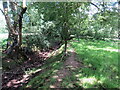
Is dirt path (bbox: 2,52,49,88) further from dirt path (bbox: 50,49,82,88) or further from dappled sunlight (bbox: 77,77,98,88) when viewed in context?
dappled sunlight (bbox: 77,77,98,88)

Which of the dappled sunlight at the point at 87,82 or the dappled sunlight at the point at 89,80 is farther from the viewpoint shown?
the dappled sunlight at the point at 89,80

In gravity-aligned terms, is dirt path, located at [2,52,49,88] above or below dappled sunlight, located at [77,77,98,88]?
below

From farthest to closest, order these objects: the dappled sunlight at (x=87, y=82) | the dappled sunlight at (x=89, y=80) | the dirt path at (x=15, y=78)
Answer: the dirt path at (x=15, y=78), the dappled sunlight at (x=89, y=80), the dappled sunlight at (x=87, y=82)

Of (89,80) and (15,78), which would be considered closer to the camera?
(89,80)

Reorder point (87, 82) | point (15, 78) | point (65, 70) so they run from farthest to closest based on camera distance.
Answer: point (15, 78)
point (65, 70)
point (87, 82)

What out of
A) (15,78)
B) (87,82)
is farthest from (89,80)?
(15,78)

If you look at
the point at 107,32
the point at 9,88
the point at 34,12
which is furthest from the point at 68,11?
the point at 34,12

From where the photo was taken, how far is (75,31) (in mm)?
3820

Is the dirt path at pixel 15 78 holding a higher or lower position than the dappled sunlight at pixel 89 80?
lower

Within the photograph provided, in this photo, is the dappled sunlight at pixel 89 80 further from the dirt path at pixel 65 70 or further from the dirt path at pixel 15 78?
the dirt path at pixel 15 78

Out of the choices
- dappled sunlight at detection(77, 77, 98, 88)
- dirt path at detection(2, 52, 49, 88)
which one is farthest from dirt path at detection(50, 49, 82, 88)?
dirt path at detection(2, 52, 49, 88)

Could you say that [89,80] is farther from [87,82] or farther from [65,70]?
[65,70]

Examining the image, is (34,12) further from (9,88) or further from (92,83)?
(92,83)

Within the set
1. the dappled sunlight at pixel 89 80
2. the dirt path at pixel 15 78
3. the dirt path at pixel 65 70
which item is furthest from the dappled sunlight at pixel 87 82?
the dirt path at pixel 15 78
